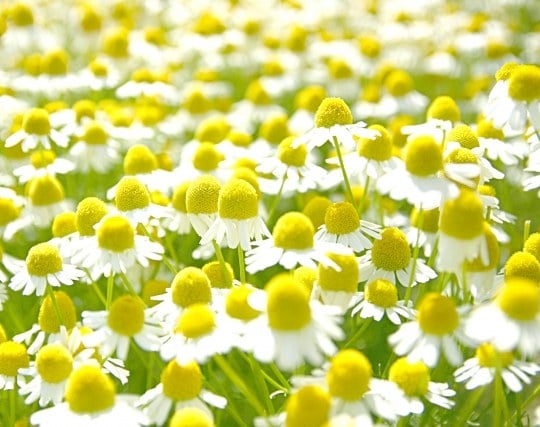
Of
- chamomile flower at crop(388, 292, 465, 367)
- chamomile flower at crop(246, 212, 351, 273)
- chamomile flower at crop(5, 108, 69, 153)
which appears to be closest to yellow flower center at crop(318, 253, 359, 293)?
chamomile flower at crop(246, 212, 351, 273)

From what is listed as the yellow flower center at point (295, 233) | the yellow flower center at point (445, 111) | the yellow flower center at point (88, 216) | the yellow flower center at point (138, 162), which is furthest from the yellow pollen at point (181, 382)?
the yellow flower center at point (445, 111)

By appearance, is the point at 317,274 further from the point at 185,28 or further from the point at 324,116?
the point at 185,28

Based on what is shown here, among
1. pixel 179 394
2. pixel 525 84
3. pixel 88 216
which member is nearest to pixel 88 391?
pixel 179 394

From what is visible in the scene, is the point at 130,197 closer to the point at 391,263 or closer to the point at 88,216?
the point at 88,216

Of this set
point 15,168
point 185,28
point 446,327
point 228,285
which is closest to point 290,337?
point 446,327

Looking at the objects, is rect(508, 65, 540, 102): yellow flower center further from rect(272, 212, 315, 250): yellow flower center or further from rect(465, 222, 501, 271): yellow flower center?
rect(272, 212, 315, 250): yellow flower center

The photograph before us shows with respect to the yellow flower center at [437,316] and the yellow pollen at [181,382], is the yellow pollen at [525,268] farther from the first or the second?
the yellow pollen at [181,382]
